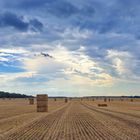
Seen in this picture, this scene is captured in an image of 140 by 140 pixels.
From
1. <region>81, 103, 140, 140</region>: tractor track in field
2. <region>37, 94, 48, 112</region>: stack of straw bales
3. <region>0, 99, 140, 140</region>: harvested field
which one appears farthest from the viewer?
<region>37, 94, 48, 112</region>: stack of straw bales

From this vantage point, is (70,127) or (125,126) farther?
(125,126)

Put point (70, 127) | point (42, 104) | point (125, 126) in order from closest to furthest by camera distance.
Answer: point (70, 127) → point (125, 126) → point (42, 104)

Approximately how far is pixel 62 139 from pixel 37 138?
4.69 ft

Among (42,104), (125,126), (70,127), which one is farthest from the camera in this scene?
(42,104)

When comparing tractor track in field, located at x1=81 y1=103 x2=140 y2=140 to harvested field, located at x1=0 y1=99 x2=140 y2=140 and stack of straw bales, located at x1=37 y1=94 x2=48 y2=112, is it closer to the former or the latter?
harvested field, located at x1=0 y1=99 x2=140 y2=140

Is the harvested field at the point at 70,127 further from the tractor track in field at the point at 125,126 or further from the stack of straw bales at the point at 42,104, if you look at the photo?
the stack of straw bales at the point at 42,104

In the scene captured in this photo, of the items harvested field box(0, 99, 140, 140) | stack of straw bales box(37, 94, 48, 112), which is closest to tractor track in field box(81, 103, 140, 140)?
harvested field box(0, 99, 140, 140)

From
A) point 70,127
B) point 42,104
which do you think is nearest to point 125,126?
point 70,127

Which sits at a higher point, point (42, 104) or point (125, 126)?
point (42, 104)

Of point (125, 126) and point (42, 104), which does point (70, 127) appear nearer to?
point (125, 126)

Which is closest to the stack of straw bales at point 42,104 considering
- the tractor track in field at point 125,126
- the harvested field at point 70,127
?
the harvested field at point 70,127

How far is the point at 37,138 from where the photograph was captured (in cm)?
1803

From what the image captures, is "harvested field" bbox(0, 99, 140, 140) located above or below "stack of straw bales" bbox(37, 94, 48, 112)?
below

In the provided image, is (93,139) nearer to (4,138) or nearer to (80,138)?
(80,138)
